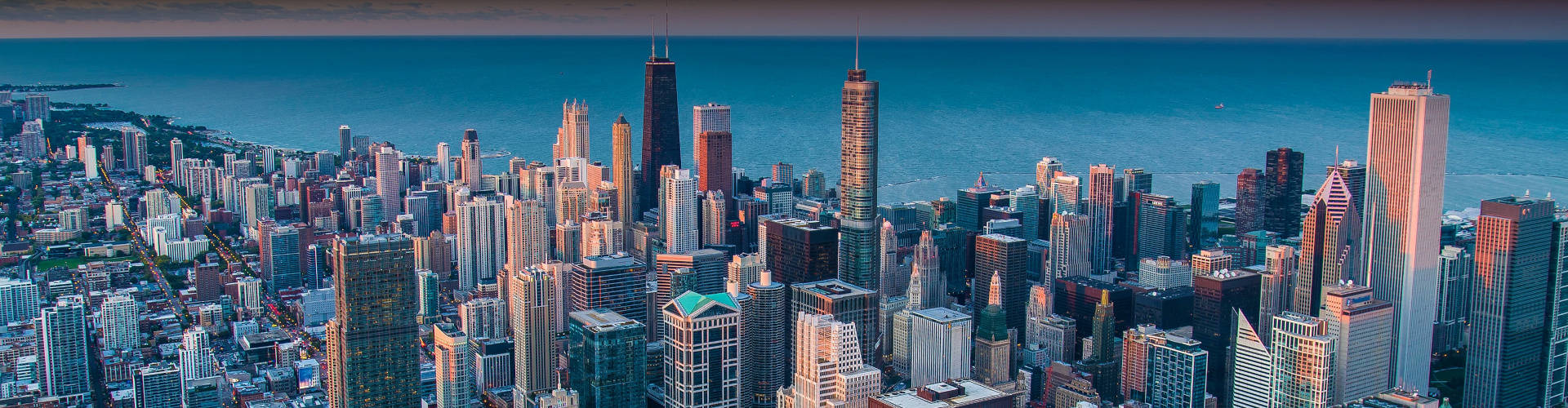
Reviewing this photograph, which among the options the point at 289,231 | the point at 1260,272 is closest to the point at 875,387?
the point at 1260,272

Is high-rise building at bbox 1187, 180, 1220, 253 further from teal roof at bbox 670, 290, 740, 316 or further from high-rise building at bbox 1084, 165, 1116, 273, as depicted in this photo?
teal roof at bbox 670, 290, 740, 316

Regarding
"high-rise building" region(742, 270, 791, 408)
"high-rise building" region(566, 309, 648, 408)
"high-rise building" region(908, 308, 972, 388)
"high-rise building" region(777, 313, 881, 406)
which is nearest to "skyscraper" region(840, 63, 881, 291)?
"high-rise building" region(908, 308, 972, 388)

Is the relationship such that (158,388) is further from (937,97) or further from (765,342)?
(937,97)

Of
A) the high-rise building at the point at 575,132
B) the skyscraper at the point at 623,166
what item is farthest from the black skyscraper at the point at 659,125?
the high-rise building at the point at 575,132

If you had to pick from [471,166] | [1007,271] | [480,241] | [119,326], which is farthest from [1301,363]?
[471,166]

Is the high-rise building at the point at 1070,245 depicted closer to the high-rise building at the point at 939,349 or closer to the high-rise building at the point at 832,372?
the high-rise building at the point at 939,349

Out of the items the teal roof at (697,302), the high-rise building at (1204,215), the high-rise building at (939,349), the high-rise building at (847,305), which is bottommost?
the high-rise building at (939,349)
